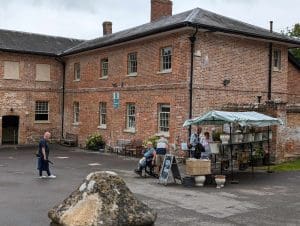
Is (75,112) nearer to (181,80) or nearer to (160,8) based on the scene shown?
(160,8)

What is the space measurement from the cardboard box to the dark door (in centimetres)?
2005

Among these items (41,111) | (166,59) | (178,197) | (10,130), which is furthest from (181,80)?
(10,130)

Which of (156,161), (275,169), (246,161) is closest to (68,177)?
(156,161)

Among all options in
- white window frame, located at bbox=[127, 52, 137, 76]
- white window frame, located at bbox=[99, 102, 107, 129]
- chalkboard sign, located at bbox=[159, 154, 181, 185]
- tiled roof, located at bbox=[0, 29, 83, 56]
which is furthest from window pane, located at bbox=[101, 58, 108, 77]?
chalkboard sign, located at bbox=[159, 154, 181, 185]

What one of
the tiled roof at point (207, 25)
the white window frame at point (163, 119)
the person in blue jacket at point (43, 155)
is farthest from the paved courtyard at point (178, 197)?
the tiled roof at point (207, 25)

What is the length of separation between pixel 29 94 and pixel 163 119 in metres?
13.0

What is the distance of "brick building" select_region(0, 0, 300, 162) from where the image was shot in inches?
830

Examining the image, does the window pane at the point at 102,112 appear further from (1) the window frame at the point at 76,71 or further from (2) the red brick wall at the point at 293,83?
(2) the red brick wall at the point at 293,83

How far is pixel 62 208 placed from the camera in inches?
179

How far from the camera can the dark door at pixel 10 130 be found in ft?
103

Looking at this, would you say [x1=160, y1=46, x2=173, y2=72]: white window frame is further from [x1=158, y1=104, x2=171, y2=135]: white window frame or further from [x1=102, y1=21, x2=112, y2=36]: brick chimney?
[x1=102, y1=21, x2=112, y2=36]: brick chimney

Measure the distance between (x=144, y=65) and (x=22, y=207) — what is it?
14.4 metres

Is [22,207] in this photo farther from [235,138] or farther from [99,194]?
[235,138]

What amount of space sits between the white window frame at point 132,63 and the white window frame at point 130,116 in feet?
6.02
